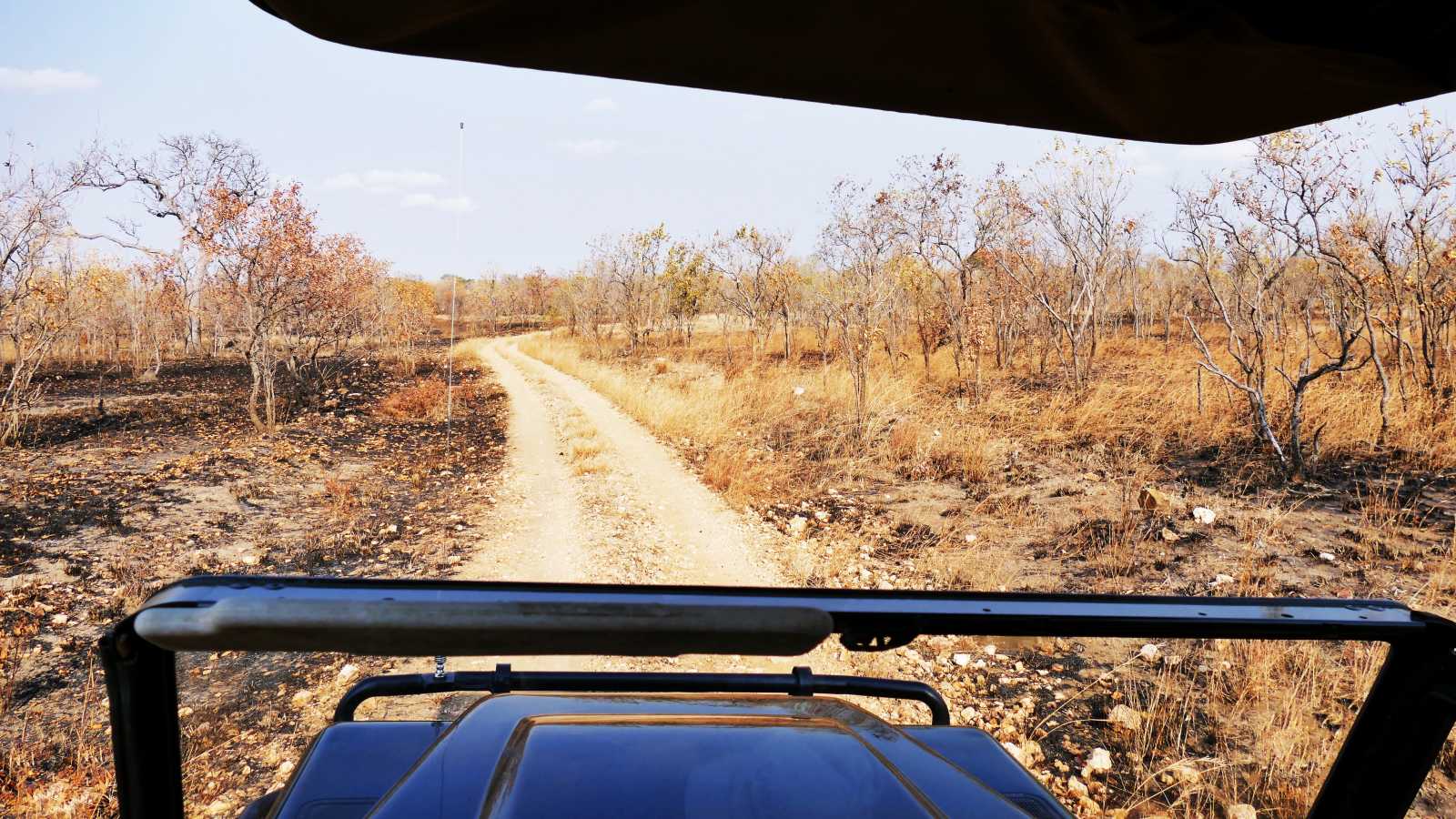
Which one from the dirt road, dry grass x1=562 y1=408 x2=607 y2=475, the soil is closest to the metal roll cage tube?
the soil

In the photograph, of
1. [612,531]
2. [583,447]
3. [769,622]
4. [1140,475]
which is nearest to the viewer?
[769,622]

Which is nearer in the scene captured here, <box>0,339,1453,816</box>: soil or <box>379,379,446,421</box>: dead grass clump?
<box>0,339,1453,816</box>: soil

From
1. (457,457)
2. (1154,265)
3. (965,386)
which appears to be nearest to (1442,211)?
(965,386)

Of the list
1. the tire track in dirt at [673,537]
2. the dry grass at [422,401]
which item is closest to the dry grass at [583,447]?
the tire track in dirt at [673,537]

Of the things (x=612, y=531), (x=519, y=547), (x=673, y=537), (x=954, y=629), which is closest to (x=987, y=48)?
(x=954, y=629)

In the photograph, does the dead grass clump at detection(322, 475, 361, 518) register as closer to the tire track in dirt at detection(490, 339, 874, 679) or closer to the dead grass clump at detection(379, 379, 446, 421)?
the tire track in dirt at detection(490, 339, 874, 679)

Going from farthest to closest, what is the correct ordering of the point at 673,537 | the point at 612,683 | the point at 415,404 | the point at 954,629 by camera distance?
1. the point at 415,404
2. the point at 673,537
3. the point at 612,683
4. the point at 954,629

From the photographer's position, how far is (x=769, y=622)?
104 centimetres

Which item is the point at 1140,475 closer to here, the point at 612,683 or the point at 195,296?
the point at 612,683

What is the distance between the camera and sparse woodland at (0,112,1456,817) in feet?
12.0

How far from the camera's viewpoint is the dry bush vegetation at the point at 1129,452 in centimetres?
361

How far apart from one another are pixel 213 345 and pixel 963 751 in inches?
777

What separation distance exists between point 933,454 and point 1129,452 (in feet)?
6.81

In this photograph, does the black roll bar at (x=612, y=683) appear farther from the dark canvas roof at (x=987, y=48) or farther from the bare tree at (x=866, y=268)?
the bare tree at (x=866, y=268)
